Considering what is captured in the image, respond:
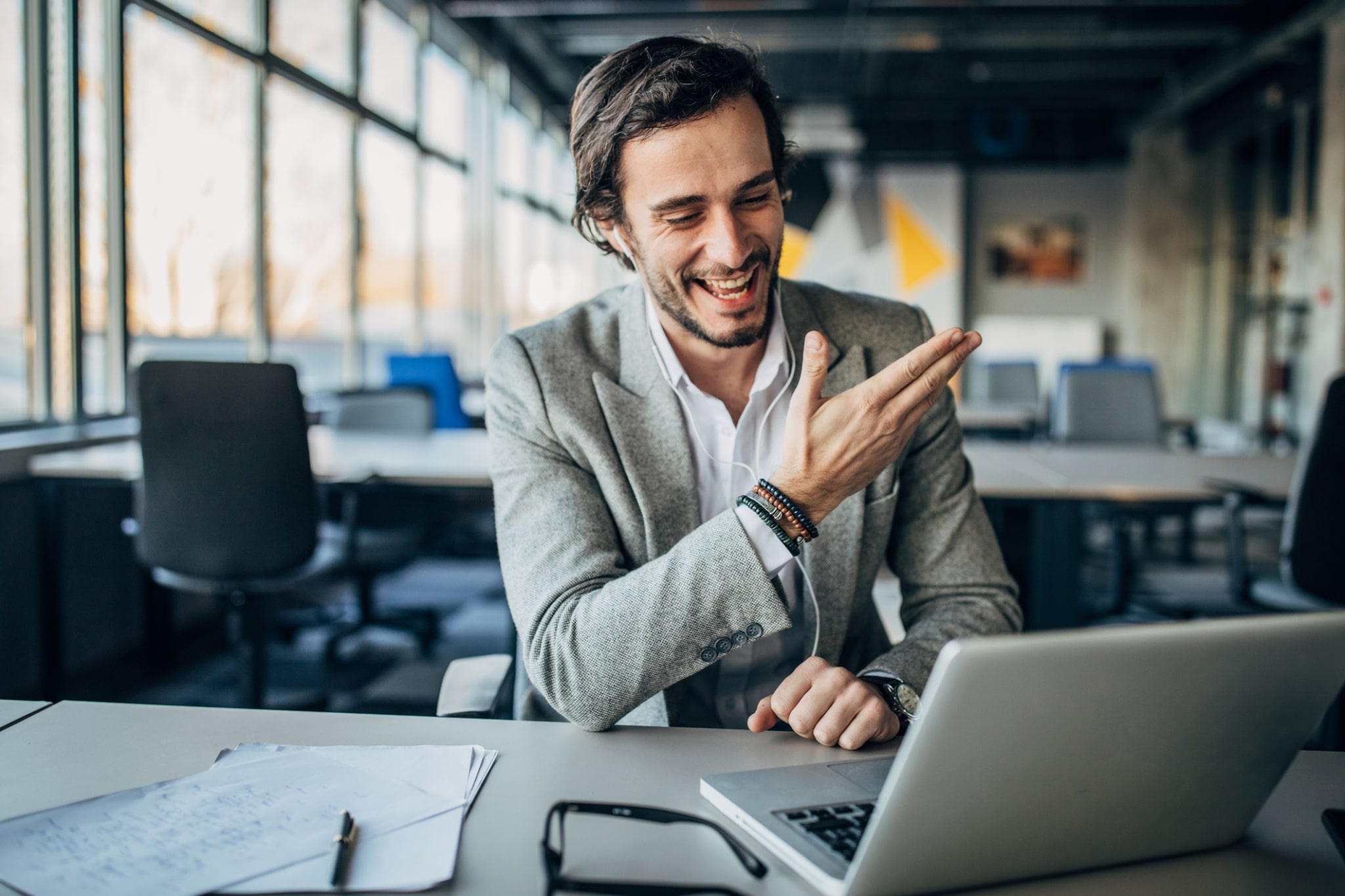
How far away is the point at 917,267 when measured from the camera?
11.0 meters

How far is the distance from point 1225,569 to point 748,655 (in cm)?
479

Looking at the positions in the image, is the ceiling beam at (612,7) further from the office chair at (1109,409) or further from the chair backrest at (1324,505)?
the chair backrest at (1324,505)

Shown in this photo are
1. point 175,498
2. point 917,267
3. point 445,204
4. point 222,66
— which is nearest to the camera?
point 175,498

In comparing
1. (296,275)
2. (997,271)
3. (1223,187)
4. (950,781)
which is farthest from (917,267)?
(950,781)

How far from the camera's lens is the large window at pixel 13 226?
313 cm

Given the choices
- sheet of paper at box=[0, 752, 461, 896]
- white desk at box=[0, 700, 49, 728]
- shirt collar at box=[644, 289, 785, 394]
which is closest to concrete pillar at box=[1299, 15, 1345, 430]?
shirt collar at box=[644, 289, 785, 394]

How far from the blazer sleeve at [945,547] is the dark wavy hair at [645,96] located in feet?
1.55

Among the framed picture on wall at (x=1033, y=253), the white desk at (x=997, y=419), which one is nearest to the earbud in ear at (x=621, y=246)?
the white desk at (x=997, y=419)

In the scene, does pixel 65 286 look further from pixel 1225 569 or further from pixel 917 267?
pixel 917 267

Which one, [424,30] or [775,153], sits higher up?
[424,30]

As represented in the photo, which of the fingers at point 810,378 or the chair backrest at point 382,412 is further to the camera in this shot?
the chair backrest at point 382,412

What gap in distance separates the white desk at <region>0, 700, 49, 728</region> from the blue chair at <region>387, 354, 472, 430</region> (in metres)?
4.05

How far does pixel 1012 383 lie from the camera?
6984 millimetres

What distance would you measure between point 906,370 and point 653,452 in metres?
0.42
